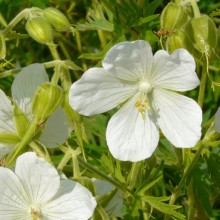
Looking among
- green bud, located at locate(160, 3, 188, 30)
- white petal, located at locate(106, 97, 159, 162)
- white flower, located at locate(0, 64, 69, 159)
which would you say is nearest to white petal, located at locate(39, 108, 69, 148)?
white flower, located at locate(0, 64, 69, 159)

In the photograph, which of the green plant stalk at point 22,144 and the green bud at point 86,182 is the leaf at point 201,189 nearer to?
the green bud at point 86,182

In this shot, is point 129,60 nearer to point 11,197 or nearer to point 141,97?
point 141,97

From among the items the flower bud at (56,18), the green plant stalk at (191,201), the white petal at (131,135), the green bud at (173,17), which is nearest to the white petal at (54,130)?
the white petal at (131,135)

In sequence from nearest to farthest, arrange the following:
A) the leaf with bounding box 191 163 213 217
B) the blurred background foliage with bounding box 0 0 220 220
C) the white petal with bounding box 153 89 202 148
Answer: the white petal with bounding box 153 89 202 148
the blurred background foliage with bounding box 0 0 220 220
the leaf with bounding box 191 163 213 217

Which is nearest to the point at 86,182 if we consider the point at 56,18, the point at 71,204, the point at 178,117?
the point at 71,204

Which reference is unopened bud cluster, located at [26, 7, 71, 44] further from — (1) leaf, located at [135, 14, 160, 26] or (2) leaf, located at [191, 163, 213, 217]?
(2) leaf, located at [191, 163, 213, 217]

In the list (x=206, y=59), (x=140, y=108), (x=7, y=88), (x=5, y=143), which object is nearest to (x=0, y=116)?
(x=5, y=143)

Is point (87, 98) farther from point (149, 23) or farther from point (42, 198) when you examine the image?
point (149, 23)
